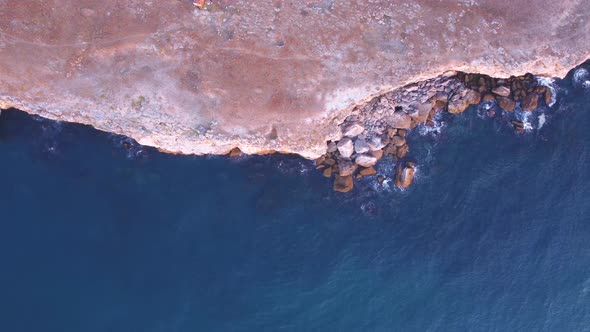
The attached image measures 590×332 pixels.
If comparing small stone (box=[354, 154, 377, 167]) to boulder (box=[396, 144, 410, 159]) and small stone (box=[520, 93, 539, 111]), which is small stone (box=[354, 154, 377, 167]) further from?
small stone (box=[520, 93, 539, 111])

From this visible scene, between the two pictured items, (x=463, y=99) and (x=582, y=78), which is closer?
(x=463, y=99)

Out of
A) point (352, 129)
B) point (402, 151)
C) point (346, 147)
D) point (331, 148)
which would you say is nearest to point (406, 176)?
point (402, 151)

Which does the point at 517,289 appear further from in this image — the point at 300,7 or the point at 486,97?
the point at 300,7

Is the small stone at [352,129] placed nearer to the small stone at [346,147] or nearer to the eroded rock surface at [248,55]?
the small stone at [346,147]

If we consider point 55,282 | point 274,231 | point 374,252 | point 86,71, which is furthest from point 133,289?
point 374,252

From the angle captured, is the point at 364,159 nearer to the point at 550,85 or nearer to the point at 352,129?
the point at 352,129
